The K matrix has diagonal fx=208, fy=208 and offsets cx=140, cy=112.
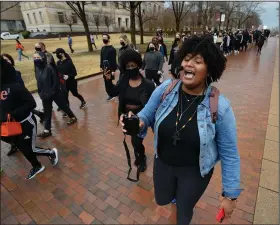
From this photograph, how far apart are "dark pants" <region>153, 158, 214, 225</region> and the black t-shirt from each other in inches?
3.8

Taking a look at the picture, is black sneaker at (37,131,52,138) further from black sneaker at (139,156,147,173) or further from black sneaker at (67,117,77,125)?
black sneaker at (139,156,147,173)

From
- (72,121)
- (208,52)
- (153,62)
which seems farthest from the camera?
(153,62)

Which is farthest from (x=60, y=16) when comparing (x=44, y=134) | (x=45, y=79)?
(x=44, y=134)

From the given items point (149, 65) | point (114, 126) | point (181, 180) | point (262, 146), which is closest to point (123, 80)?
point (181, 180)

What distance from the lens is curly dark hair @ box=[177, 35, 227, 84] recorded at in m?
1.53

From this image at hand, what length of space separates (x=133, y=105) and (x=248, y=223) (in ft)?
6.83

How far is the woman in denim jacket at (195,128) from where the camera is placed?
1556 millimetres

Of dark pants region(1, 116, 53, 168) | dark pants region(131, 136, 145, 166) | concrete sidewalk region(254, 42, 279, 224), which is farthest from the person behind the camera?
dark pants region(131, 136, 145, 166)

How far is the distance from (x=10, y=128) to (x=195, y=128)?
2.58 meters

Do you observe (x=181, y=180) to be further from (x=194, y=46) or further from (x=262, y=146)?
(x=262, y=146)

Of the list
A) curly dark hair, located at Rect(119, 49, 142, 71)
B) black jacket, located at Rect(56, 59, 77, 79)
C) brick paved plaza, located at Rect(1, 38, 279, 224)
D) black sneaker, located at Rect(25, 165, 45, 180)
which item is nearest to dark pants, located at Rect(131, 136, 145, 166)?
brick paved plaza, located at Rect(1, 38, 279, 224)

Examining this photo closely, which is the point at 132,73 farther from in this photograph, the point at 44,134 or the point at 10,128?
the point at 44,134

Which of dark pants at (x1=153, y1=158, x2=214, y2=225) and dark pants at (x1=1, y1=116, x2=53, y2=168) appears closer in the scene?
dark pants at (x1=153, y1=158, x2=214, y2=225)

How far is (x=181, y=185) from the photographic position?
6.33 feet
